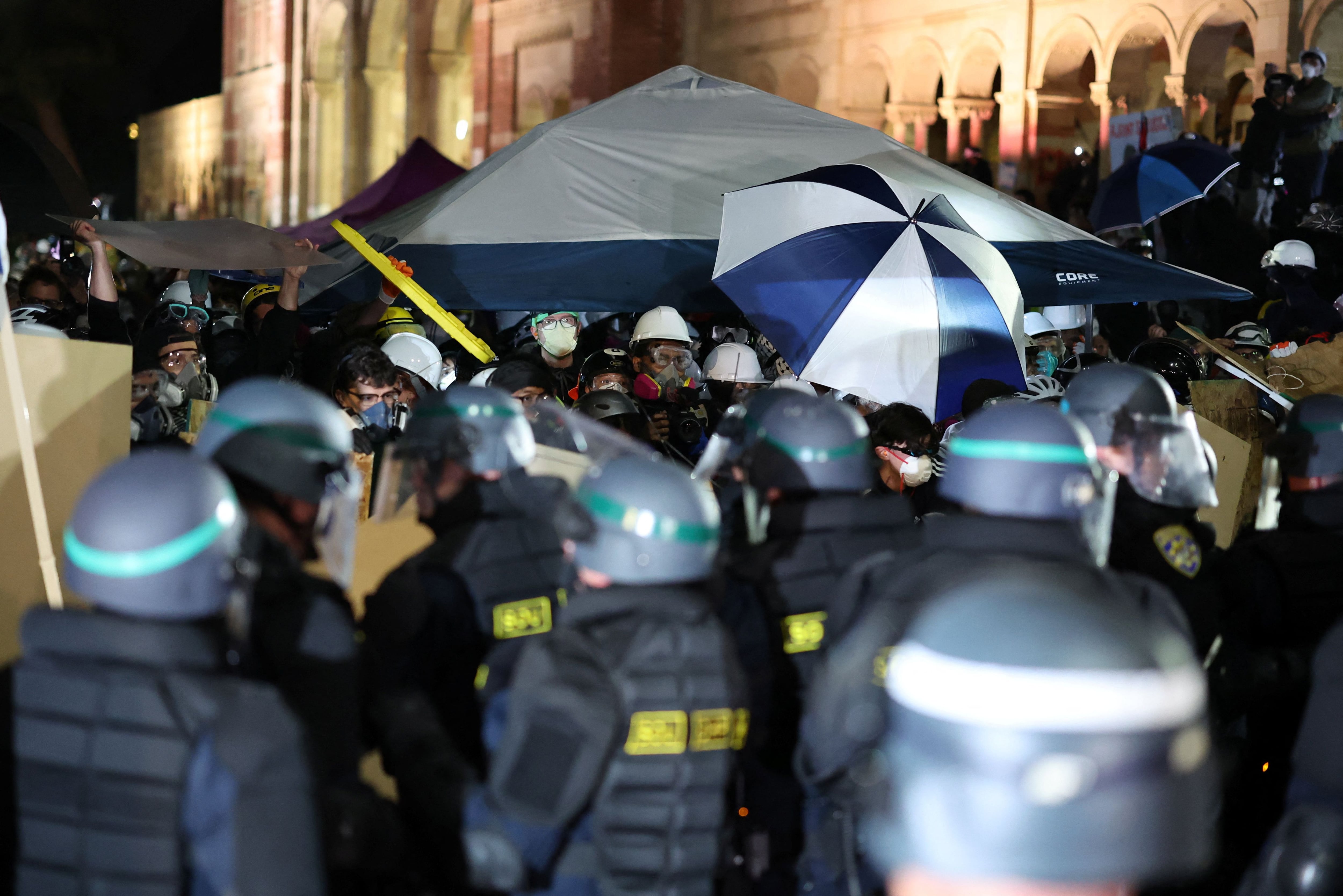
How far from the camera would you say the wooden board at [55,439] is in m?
4.21

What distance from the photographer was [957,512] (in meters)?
3.49

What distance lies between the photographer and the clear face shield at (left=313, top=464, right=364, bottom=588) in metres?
3.16

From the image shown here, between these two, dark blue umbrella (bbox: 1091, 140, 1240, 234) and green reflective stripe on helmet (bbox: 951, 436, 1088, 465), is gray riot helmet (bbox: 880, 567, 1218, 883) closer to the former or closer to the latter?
green reflective stripe on helmet (bbox: 951, 436, 1088, 465)

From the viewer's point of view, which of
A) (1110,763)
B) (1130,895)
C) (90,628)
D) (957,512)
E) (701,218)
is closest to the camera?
(1110,763)

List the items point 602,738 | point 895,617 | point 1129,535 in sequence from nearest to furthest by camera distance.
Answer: point 602,738, point 895,617, point 1129,535

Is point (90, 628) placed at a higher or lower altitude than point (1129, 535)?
higher

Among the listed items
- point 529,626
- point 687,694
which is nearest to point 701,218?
point 529,626

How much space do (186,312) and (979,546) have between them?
21.4ft

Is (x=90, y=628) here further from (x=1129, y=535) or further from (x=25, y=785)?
(x=1129, y=535)

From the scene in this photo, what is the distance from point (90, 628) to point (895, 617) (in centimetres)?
169

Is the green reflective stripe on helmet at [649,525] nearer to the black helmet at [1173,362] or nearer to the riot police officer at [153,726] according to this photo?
the riot police officer at [153,726]

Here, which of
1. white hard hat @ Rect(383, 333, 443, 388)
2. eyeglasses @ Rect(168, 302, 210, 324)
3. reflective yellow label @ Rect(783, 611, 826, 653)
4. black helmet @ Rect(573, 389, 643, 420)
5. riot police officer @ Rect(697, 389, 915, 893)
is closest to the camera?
riot police officer @ Rect(697, 389, 915, 893)

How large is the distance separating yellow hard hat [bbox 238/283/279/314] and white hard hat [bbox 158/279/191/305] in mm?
367

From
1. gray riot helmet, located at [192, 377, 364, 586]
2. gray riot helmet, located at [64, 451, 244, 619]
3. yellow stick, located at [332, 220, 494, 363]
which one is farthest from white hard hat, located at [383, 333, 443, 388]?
gray riot helmet, located at [64, 451, 244, 619]
